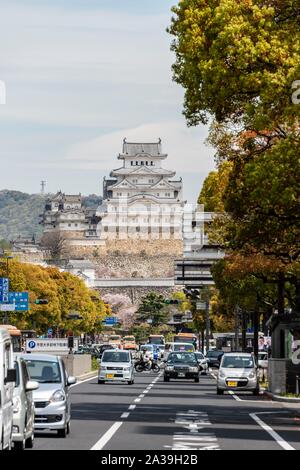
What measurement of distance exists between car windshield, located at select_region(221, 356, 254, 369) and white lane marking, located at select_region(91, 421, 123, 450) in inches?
844

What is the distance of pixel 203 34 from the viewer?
1296 inches

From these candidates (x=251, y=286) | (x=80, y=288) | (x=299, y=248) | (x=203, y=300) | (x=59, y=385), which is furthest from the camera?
(x=80, y=288)

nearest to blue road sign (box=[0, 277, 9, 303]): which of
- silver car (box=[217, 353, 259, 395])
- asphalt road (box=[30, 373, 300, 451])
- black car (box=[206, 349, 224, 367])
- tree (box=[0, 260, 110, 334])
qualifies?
black car (box=[206, 349, 224, 367])

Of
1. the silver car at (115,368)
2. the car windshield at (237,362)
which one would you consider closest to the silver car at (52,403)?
the car windshield at (237,362)

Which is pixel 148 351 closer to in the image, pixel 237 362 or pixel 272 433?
pixel 237 362

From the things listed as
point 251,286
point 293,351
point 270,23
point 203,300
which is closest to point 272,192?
point 270,23

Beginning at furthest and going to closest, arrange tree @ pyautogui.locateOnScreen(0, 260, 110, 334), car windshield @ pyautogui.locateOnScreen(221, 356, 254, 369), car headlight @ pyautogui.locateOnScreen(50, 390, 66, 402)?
tree @ pyautogui.locateOnScreen(0, 260, 110, 334)
car windshield @ pyautogui.locateOnScreen(221, 356, 254, 369)
car headlight @ pyautogui.locateOnScreen(50, 390, 66, 402)

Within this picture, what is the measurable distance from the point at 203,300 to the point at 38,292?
1609cm

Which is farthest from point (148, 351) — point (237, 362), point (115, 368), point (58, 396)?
point (58, 396)

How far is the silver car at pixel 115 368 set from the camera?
205 ft

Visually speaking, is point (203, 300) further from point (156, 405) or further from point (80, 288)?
point (156, 405)

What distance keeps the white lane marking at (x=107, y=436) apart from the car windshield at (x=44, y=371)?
61.3 inches

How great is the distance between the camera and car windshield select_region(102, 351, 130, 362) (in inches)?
2469

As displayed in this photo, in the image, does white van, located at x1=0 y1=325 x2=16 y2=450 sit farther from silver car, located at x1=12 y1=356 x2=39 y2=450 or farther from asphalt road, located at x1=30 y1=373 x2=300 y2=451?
asphalt road, located at x1=30 y1=373 x2=300 y2=451
